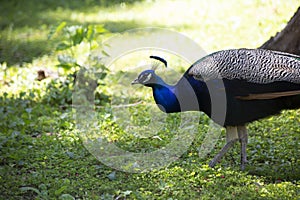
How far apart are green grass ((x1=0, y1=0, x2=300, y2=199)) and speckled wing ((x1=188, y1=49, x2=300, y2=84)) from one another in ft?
2.24

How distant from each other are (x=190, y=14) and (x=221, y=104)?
5460 millimetres

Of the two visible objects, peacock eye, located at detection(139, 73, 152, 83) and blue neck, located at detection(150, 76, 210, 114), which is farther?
peacock eye, located at detection(139, 73, 152, 83)

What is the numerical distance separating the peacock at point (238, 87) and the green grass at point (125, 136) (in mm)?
438

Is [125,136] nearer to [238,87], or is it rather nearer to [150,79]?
[150,79]

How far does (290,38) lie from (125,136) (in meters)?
1.90

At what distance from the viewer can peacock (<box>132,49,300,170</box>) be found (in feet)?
13.3

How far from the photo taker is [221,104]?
13.6 ft

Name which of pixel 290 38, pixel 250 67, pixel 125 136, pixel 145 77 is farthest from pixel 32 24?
pixel 250 67

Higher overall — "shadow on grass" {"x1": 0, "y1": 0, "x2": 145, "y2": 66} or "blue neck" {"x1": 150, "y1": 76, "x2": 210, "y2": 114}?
"shadow on grass" {"x1": 0, "y1": 0, "x2": 145, "y2": 66}

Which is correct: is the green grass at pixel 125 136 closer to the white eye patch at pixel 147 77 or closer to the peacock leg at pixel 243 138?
the peacock leg at pixel 243 138

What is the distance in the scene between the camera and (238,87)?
413 cm

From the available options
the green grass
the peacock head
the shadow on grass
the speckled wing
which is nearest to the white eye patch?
the peacock head

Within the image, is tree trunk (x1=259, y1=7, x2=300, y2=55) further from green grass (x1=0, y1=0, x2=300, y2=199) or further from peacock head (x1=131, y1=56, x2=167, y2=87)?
peacock head (x1=131, y1=56, x2=167, y2=87)

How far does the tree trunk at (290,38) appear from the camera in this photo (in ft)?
18.3
